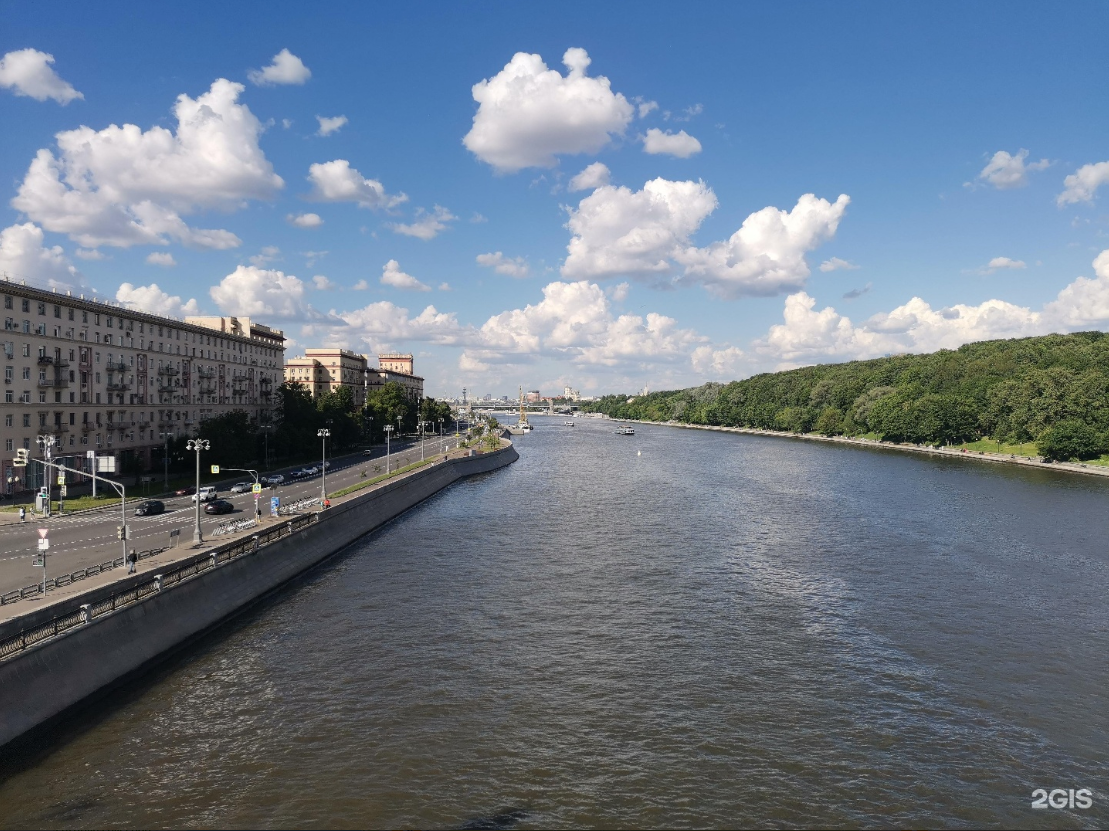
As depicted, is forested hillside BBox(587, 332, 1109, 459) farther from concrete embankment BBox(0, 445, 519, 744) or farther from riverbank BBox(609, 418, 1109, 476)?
concrete embankment BBox(0, 445, 519, 744)

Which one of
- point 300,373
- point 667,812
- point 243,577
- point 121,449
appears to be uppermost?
point 300,373

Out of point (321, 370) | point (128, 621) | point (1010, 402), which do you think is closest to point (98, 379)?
point (128, 621)

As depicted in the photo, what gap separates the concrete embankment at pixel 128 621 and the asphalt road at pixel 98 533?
3.99m

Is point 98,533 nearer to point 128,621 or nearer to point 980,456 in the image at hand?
point 128,621

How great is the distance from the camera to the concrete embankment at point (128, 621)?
25.4 meters

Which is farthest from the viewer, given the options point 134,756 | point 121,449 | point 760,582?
point 121,449

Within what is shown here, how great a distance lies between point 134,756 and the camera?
2450cm

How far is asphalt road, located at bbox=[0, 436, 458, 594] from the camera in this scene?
3856cm

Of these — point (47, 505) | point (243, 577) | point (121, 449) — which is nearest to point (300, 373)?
point (121, 449)

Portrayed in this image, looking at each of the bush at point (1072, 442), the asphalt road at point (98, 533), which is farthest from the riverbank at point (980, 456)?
the asphalt road at point (98, 533)

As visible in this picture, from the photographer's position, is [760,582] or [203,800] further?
[760,582]

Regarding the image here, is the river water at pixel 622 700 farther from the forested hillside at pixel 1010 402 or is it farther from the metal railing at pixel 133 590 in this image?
the forested hillside at pixel 1010 402

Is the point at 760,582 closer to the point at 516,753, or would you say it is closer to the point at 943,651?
the point at 943,651

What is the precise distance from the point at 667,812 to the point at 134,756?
1843cm
